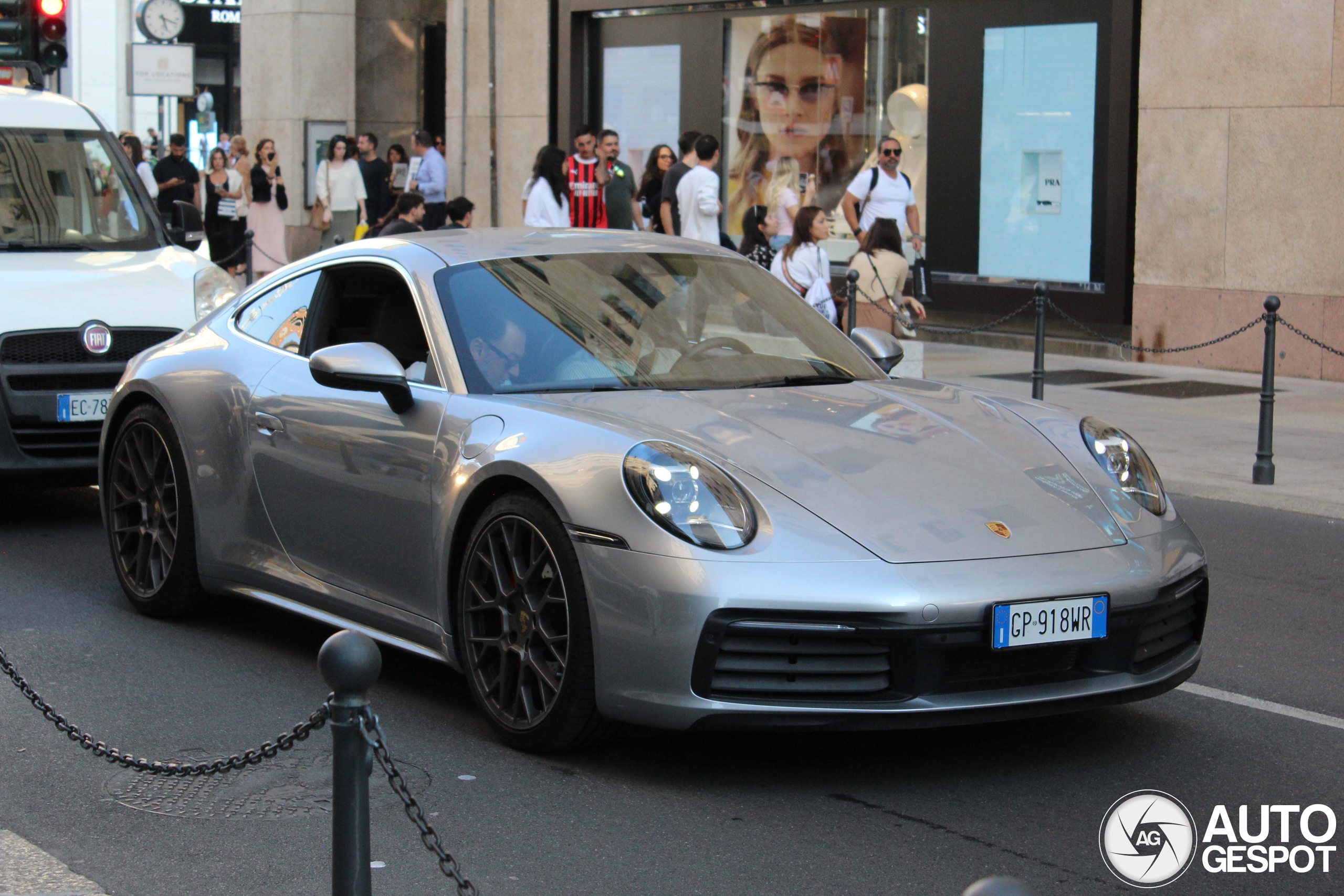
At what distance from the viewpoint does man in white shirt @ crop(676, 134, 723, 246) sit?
15.6 m

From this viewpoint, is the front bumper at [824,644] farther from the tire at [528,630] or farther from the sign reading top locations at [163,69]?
the sign reading top locations at [163,69]

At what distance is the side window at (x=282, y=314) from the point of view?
21.1 feet

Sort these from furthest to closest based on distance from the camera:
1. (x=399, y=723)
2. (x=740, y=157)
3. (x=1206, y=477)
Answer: (x=740, y=157)
(x=1206, y=477)
(x=399, y=723)

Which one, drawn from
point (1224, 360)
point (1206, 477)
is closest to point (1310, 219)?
point (1224, 360)

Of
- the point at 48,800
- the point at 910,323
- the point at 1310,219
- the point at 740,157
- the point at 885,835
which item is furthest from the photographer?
the point at 740,157

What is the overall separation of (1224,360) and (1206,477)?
588 centimetres

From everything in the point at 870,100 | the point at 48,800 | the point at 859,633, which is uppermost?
the point at 870,100

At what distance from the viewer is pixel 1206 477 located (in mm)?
10258

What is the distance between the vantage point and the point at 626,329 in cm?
578

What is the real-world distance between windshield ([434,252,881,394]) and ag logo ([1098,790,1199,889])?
1.80 m

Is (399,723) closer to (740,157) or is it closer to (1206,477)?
(1206,477)

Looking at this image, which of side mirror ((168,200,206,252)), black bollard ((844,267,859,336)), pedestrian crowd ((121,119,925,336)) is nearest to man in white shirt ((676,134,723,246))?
pedestrian crowd ((121,119,925,336))

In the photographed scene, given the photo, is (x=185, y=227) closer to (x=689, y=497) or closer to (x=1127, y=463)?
(x=689, y=497)

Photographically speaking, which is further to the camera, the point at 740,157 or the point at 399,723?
the point at 740,157
